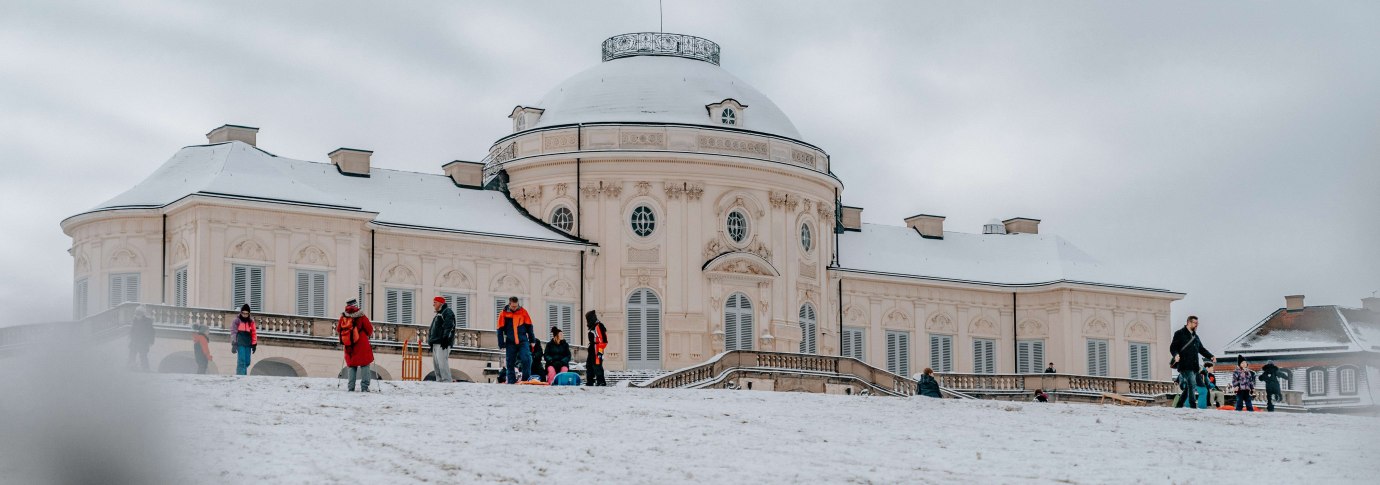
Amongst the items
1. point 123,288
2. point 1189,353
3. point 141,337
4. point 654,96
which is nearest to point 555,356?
point 141,337

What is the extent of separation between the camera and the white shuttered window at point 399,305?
181ft

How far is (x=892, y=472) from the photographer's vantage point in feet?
81.4

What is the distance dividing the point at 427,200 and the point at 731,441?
3252cm

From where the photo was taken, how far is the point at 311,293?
172ft

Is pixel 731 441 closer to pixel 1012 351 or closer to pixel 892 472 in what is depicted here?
pixel 892 472

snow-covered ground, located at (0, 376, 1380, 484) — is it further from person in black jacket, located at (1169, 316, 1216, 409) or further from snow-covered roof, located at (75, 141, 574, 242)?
snow-covered roof, located at (75, 141, 574, 242)

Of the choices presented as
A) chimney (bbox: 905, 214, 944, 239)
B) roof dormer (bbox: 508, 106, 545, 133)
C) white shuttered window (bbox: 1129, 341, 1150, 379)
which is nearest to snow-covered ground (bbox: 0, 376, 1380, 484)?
roof dormer (bbox: 508, 106, 545, 133)

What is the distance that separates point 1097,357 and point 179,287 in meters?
30.8

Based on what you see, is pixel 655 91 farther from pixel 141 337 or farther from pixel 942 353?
pixel 141 337

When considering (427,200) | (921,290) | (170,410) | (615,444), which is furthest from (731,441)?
(921,290)

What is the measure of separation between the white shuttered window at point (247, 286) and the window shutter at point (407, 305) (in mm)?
4621

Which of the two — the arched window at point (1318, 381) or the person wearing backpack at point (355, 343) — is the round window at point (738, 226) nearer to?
the person wearing backpack at point (355, 343)

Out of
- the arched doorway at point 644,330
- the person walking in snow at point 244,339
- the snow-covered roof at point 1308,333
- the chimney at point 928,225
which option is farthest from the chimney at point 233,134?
the snow-covered roof at point 1308,333

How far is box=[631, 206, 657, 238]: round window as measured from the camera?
2297 inches
